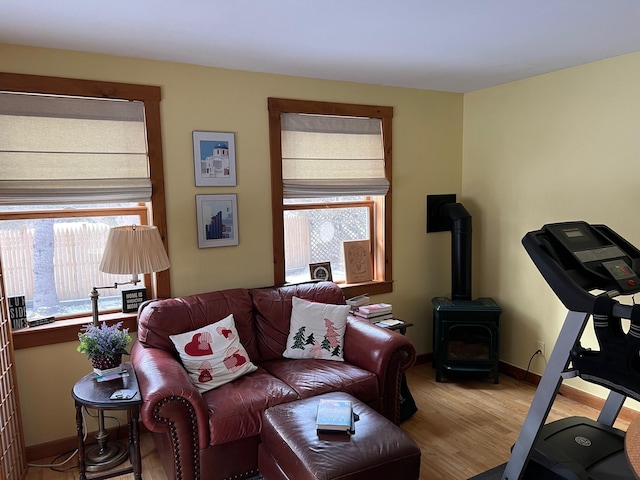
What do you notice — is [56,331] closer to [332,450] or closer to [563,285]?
[332,450]

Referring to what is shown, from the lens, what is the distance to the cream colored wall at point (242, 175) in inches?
115

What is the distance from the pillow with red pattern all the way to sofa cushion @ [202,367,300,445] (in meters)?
0.07

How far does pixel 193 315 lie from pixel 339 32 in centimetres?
192

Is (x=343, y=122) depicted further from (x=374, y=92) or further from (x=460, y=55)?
(x=460, y=55)

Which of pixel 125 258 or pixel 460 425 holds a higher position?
pixel 125 258

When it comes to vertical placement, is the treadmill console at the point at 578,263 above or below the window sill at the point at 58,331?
above

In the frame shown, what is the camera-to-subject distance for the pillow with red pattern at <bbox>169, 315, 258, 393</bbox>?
2.78 metres

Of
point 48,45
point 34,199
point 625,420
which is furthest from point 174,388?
point 625,420

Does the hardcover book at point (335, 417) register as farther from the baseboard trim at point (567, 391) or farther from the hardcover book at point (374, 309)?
the baseboard trim at point (567, 391)

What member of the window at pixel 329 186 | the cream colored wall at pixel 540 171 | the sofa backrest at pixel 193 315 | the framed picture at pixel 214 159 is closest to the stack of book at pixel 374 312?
the window at pixel 329 186

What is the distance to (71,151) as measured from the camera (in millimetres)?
2914

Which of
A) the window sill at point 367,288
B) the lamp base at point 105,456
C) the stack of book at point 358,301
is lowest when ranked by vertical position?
the lamp base at point 105,456

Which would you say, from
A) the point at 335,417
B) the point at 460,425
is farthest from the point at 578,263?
the point at 460,425

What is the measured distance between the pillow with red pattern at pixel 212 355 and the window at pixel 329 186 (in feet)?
2.65
